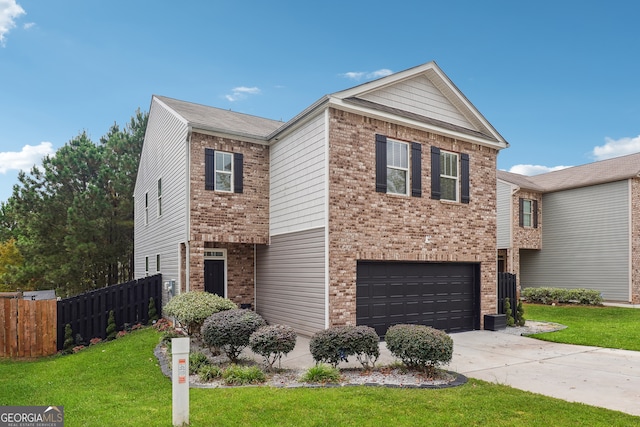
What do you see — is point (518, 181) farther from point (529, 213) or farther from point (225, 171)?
point (225, 171)

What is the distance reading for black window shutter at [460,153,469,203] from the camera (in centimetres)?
1332

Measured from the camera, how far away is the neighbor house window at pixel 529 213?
24.2 meters

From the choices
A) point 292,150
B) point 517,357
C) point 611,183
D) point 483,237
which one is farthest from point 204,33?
point 611,183

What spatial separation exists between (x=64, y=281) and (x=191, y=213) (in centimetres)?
1871

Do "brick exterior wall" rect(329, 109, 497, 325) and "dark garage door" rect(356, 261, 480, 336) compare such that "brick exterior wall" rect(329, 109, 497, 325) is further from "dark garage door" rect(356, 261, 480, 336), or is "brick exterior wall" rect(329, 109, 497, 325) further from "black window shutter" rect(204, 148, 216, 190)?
"black window shutter" rect(204, 148, 216, 190)

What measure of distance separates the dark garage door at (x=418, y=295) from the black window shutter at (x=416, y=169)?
2028 millimetres

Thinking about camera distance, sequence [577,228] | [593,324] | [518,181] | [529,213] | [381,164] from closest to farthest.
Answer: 1. [381,164]
2. [593,324]
3. [577,228]
4. [529,213]
5. [518,181]

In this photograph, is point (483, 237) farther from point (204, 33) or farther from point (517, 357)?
point (204, 33)

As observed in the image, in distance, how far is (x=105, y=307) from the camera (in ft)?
42.1

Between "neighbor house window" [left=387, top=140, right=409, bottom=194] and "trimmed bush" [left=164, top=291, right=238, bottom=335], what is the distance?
528cm

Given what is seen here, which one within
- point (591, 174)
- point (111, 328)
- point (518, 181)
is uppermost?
point (591, 174)

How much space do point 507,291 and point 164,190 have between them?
12061 mm

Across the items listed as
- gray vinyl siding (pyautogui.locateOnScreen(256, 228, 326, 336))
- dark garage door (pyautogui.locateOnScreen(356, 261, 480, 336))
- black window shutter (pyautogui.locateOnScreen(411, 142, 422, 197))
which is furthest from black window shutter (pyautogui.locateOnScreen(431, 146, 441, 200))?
gray vinyl siding (pyautogui.locateOnScreen(256, 228, 326, 336))

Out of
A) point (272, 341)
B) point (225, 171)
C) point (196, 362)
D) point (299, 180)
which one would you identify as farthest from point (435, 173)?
point (196, 362)
